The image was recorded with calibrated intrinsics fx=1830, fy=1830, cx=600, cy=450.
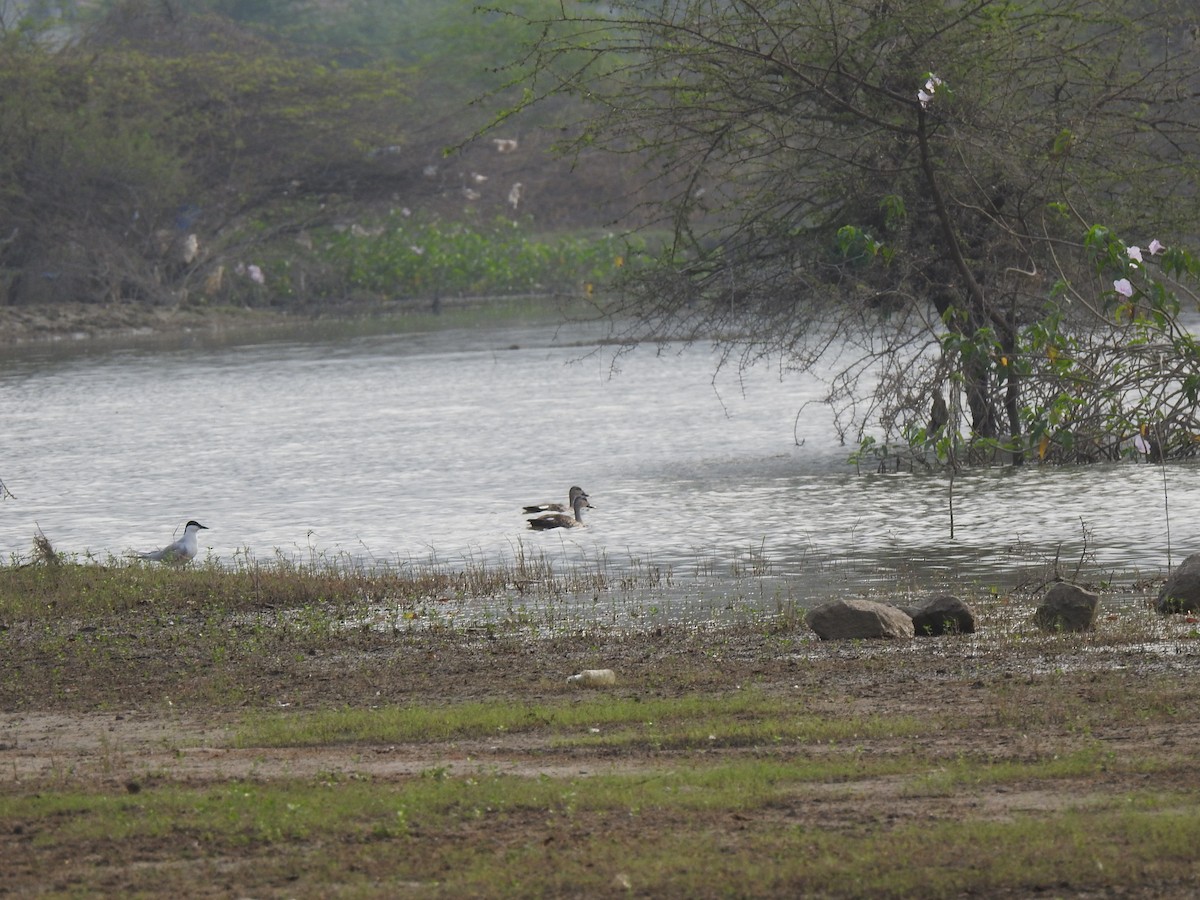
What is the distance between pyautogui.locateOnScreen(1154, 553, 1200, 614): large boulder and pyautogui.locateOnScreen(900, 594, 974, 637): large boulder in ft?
3.94

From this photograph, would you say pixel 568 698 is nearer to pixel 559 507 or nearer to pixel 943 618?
pixel 943 618

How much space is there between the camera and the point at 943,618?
1030cm

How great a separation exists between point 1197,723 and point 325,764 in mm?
3531

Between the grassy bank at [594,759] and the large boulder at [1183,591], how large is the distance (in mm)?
154

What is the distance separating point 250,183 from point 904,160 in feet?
131

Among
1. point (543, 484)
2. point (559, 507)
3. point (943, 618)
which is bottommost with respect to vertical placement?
point (943, 618)

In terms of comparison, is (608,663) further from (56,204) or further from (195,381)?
(56,204)

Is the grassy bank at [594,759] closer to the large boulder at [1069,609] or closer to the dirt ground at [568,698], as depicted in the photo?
the dirt ground at [568,698]

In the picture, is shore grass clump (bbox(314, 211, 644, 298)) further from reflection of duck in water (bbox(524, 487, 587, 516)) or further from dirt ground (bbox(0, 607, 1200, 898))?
dirt ground (bbox(0, 607, 1200, 898))

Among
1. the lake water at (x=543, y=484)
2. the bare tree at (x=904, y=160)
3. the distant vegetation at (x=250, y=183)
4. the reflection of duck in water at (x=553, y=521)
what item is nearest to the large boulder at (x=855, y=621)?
the lake water at (x=543, y=484)

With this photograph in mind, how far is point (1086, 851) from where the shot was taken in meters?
5.61

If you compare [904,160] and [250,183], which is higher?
[250,183]

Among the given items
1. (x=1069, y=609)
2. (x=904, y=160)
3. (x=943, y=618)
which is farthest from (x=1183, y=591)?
(x=904, y=160)

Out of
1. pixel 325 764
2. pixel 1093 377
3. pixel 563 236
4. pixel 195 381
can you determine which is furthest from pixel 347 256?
pixel 325 764
